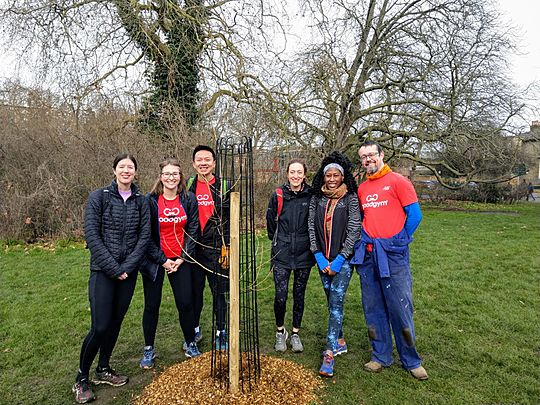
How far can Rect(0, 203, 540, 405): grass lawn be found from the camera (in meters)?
3.04

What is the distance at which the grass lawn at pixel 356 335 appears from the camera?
3.04m

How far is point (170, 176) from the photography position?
3215mm

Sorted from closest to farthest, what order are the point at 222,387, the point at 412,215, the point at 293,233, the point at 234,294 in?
the point at 234,294 → the point at 222,387 → the point at 412,215 → the point at 293,233

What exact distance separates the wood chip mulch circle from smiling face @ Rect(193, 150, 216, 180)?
1.66m

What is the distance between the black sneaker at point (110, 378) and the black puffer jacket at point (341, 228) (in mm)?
1956

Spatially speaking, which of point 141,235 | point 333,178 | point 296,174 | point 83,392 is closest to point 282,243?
point 296,174

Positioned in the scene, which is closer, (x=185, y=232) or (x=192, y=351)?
(x=185, y=232)

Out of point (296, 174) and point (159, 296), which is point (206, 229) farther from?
point (296, 174)

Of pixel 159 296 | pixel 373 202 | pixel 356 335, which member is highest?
pixel 373 202

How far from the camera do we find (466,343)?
3.89m

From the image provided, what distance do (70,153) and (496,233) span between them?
1201 cm

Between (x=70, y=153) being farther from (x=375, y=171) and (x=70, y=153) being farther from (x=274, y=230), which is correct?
(x=375, y=171)

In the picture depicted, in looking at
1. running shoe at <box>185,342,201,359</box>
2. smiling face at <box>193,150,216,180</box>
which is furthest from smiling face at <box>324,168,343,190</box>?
running shoe at <box>185,342,201,359</box>

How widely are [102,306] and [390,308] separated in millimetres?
2372
